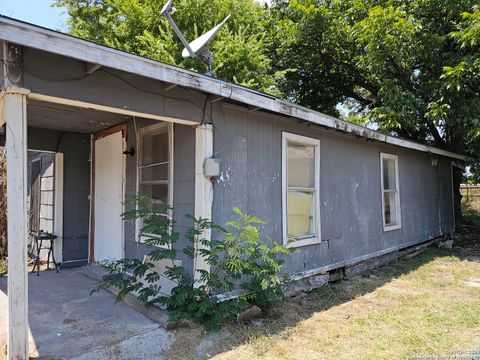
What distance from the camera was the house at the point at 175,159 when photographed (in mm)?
2658

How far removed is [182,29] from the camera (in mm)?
11273

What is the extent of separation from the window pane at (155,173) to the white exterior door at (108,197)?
617mm

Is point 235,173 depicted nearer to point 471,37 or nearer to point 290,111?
point 290,111

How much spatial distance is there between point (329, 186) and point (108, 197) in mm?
3466

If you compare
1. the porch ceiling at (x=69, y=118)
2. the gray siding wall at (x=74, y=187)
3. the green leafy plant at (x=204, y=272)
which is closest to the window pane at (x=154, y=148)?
the porch ceiling at (x=69, y=118)

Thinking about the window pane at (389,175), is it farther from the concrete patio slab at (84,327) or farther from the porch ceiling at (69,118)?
the concrete patio slab at (84,327)

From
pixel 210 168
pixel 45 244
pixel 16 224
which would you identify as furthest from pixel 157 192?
pixel 45 244

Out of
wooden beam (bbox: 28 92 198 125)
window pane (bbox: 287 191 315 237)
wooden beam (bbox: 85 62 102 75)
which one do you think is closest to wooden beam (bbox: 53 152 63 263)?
wooden beam (bbox: 28 92 198 125)

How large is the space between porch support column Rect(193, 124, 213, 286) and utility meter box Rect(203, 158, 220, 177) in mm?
48

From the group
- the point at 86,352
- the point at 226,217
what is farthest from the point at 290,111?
the point at 86,352

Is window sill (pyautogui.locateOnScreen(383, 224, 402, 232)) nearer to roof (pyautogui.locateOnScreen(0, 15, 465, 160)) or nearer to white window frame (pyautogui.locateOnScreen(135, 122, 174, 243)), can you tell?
roof (pyautogui.locateOnScreen(0, 15, 465, 160))

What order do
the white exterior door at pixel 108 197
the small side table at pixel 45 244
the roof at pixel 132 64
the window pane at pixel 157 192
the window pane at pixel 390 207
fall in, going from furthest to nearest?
1. the window pane at pixel 390 207
2. the small side table at pixel 45 244
3. the white exterior door at pixel 108 197
4. the window pane at pixel 157 192
5. the roof at pixel 132 64

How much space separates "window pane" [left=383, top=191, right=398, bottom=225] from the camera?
731cm

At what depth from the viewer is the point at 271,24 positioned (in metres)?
12.7
